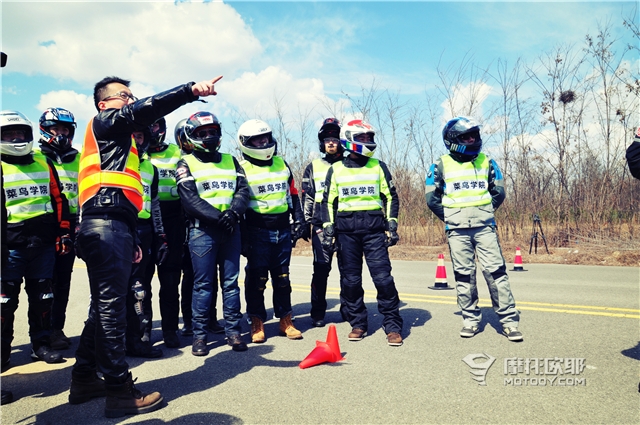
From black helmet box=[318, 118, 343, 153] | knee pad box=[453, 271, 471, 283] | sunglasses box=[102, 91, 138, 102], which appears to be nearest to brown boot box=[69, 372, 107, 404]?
sunglasses box=[102, 91, 138, 102]

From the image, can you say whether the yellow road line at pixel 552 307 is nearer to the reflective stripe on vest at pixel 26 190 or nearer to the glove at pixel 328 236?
the glove at pixel 328 236

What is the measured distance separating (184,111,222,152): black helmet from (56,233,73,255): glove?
163cm

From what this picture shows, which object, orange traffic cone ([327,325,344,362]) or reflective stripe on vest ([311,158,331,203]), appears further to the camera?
reflective stripe on vest ([311,158,331,203])

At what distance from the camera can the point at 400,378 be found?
4070mm

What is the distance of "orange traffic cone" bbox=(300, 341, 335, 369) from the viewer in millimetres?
4453

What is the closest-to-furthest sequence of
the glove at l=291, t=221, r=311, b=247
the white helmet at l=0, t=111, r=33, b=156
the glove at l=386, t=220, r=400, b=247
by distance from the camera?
1. the white helmet at l=0, t=111, r=33, b=156
2. the glove at l=386, t=220, r=400, b=247
3. the glove at l=291, t=221, r=311, b=247

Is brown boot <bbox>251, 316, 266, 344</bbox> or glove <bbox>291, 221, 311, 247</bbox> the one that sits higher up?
glove <bbox>291, 221, 311, 247</bbox>

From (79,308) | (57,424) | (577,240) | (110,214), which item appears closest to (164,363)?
(57,424)

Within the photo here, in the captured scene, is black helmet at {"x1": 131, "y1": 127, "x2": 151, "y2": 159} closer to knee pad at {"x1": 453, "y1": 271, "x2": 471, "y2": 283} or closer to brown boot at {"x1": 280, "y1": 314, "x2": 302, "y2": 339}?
brown boot at {"x1": 280, "y1": 314, "x2": 302, "y2": 339}

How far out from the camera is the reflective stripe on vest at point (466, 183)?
18.2ft

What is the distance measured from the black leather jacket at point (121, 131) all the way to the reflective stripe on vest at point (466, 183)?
3.24 meters

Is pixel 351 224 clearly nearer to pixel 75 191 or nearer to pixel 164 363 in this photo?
pixel 164 363

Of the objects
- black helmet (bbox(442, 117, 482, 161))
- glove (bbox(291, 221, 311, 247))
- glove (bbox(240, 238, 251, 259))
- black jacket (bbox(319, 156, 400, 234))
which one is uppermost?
black helmet (bbox(442, 117, 482, 161))

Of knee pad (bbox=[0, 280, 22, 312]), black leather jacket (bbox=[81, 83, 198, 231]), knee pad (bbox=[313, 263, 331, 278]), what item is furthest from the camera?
knee pad (bbox=[313, 263, 331, 278])
